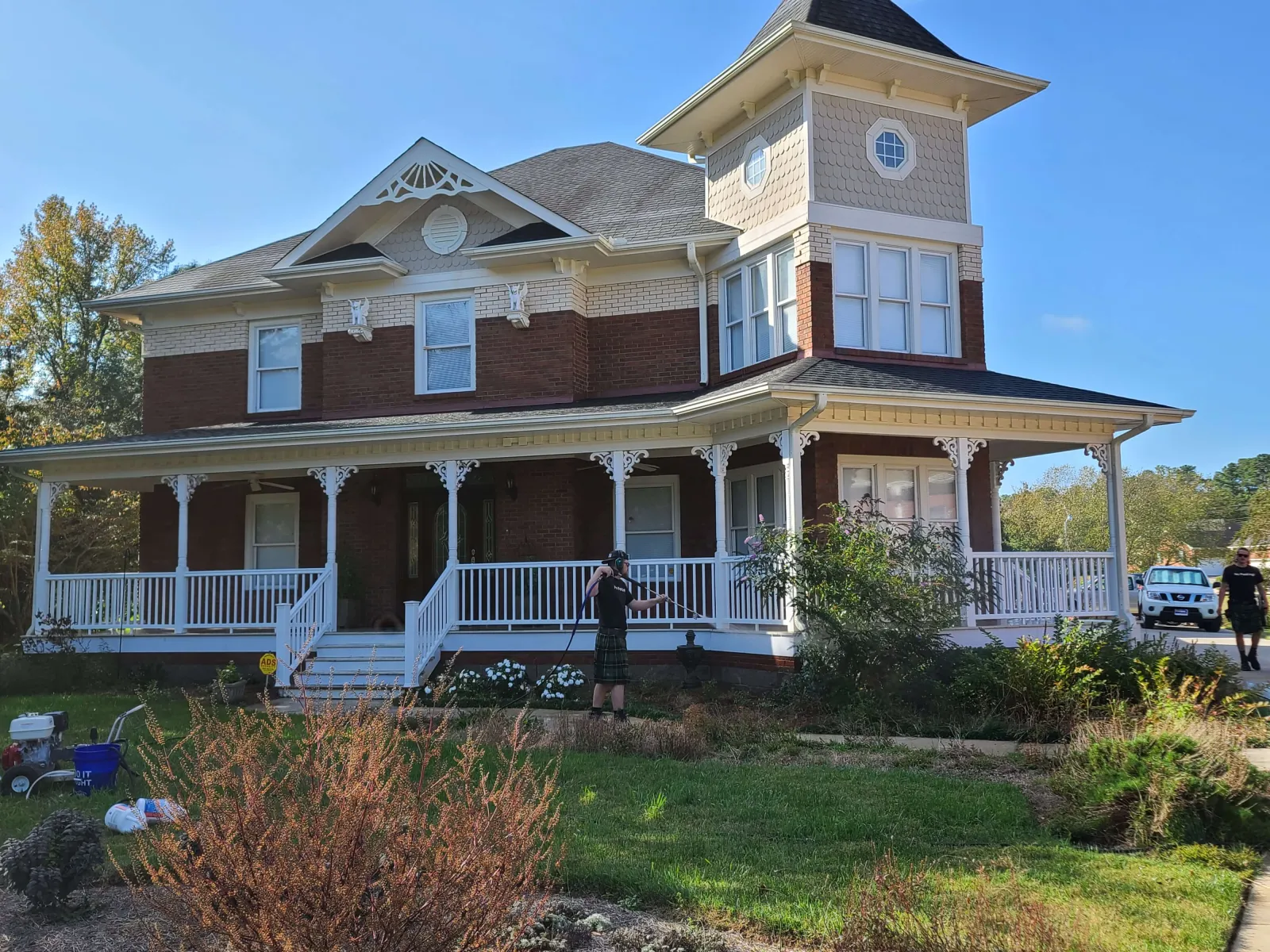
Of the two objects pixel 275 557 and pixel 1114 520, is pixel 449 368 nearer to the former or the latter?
pixel 275 557

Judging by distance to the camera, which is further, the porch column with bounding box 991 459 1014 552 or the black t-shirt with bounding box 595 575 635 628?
the porch column with bounding box 991 459 1014 552

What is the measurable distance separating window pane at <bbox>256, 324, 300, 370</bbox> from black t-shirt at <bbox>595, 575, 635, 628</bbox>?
10.0 meters

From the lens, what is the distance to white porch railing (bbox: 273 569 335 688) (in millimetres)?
14852

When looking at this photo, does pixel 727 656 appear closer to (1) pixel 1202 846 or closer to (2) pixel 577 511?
(2) pixel 577 511

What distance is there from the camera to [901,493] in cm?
1597

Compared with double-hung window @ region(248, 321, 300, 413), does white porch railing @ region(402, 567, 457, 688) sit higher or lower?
lower

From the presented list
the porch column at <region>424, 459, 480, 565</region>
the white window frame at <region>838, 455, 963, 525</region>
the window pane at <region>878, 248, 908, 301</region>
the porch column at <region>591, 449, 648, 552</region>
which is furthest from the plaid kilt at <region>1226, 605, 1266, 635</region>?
the porch column at <region>424, 459, 480, 565</region>

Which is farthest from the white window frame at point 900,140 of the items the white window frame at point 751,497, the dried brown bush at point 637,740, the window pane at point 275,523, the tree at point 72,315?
the tree at point 72,315

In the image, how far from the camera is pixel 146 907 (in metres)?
5.35

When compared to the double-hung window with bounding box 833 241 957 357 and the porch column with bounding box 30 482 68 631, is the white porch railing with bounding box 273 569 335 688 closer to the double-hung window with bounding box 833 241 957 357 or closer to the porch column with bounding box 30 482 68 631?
the porch column with bounding box 30 482 68 631

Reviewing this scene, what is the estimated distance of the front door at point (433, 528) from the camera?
18000mm

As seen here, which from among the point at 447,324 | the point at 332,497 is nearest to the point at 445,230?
the point at 447,324

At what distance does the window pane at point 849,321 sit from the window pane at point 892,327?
29 cm

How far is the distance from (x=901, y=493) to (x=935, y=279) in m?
3.38
